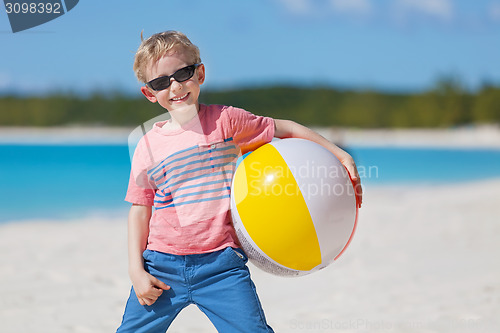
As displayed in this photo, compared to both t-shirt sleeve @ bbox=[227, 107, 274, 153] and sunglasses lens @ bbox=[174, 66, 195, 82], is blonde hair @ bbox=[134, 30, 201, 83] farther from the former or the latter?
t-shirt sleeve @ bbox=[227, 107, 274, 153]

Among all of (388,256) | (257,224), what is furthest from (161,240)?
(388,256)

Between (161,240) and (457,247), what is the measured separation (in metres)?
4.57

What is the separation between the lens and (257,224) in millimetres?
2314

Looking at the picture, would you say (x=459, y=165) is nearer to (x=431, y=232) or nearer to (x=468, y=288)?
(x=431, y=232)

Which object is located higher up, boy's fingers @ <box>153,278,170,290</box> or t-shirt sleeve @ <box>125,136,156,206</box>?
t-shirt sleeve @ <box>125,136,156,206</box>

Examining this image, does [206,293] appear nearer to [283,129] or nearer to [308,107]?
[283,129]

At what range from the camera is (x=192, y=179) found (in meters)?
2.31

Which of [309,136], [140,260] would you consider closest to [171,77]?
[309,136]

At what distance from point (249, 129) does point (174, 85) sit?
0.36 meters

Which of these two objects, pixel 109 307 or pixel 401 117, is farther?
pixel 401 117

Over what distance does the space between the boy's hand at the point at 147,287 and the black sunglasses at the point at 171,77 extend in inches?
29.4

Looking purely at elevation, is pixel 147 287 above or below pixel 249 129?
below

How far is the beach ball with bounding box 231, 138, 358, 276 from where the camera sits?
2.33m

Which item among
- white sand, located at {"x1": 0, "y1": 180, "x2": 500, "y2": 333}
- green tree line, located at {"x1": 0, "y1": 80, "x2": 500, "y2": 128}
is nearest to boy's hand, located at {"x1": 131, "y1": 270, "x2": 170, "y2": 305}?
white sand, located at {"x1": 0, "y1": 180, "x2": 500, "y2": 333}
